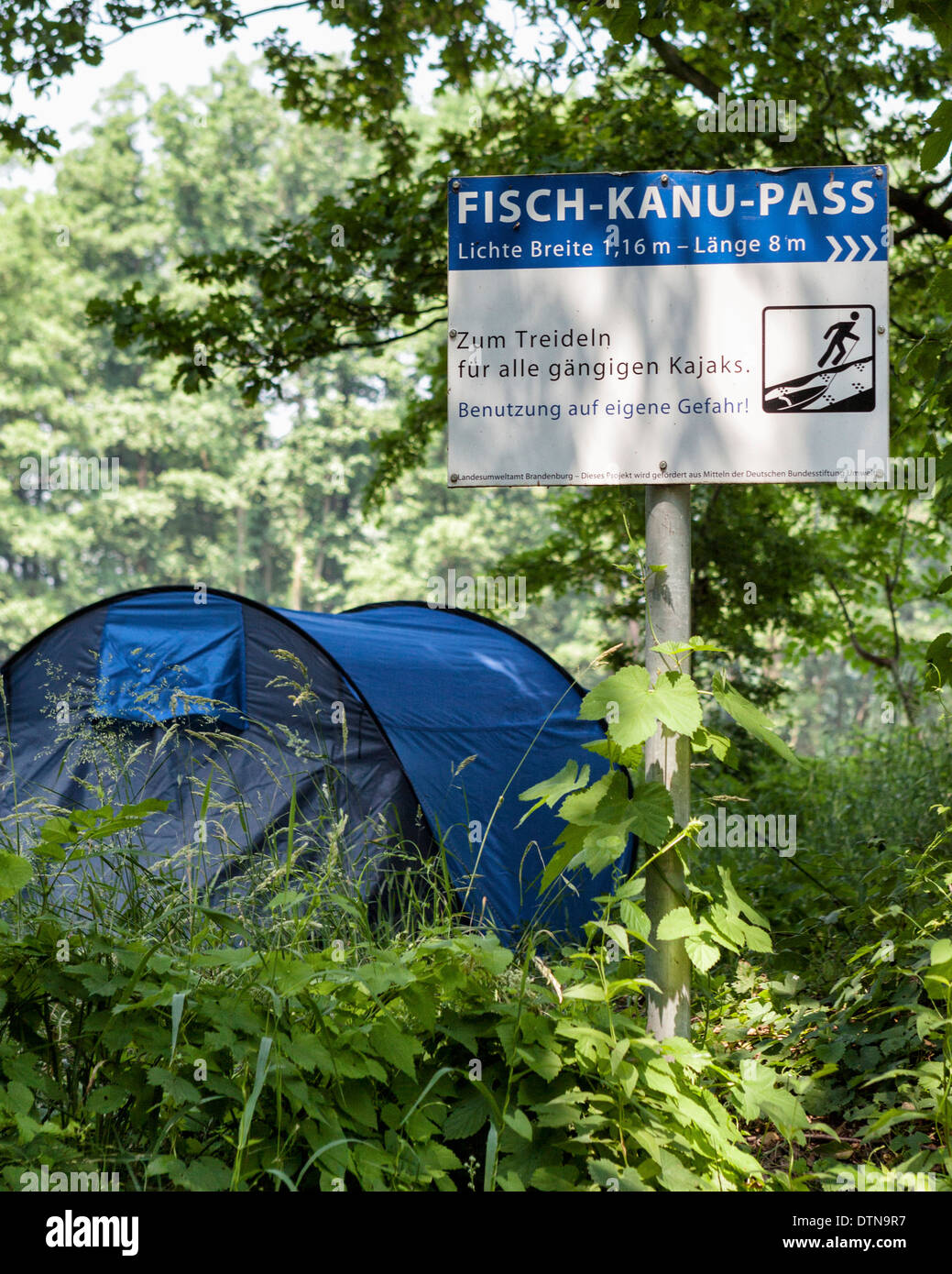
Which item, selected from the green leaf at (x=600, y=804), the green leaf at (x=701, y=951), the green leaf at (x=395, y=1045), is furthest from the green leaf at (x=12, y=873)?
the green leaf at (x=701, y=951)

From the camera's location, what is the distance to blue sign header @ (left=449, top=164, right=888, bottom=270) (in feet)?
7.99

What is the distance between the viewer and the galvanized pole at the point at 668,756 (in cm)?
235

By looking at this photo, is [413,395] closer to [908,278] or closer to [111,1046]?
[908,278]

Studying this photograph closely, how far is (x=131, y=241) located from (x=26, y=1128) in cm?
3226

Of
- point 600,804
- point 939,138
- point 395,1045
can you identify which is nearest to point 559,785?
point 600,804

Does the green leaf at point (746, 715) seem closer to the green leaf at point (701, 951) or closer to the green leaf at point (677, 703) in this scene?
the green leaf at point (677, 703)

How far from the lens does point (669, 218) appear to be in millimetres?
2463

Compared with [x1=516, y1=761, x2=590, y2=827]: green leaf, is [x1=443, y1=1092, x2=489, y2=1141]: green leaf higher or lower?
lower

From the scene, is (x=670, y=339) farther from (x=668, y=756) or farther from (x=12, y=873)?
(x=12, y=873)

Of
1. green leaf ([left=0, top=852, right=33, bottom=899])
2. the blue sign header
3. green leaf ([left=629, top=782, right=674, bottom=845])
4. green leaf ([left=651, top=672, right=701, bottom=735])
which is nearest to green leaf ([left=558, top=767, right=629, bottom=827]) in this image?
green leaf ([left=629, top=782, right=674, bottom=845])

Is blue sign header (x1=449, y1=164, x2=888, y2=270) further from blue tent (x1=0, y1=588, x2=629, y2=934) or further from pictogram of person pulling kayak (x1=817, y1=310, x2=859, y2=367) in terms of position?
blue tent (x1=0, y1=588, x2=629, y2=934)

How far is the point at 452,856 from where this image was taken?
4.18m

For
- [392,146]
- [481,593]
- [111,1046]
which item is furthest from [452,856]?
[392,146]

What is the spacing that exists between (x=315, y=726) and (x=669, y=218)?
262 cm
